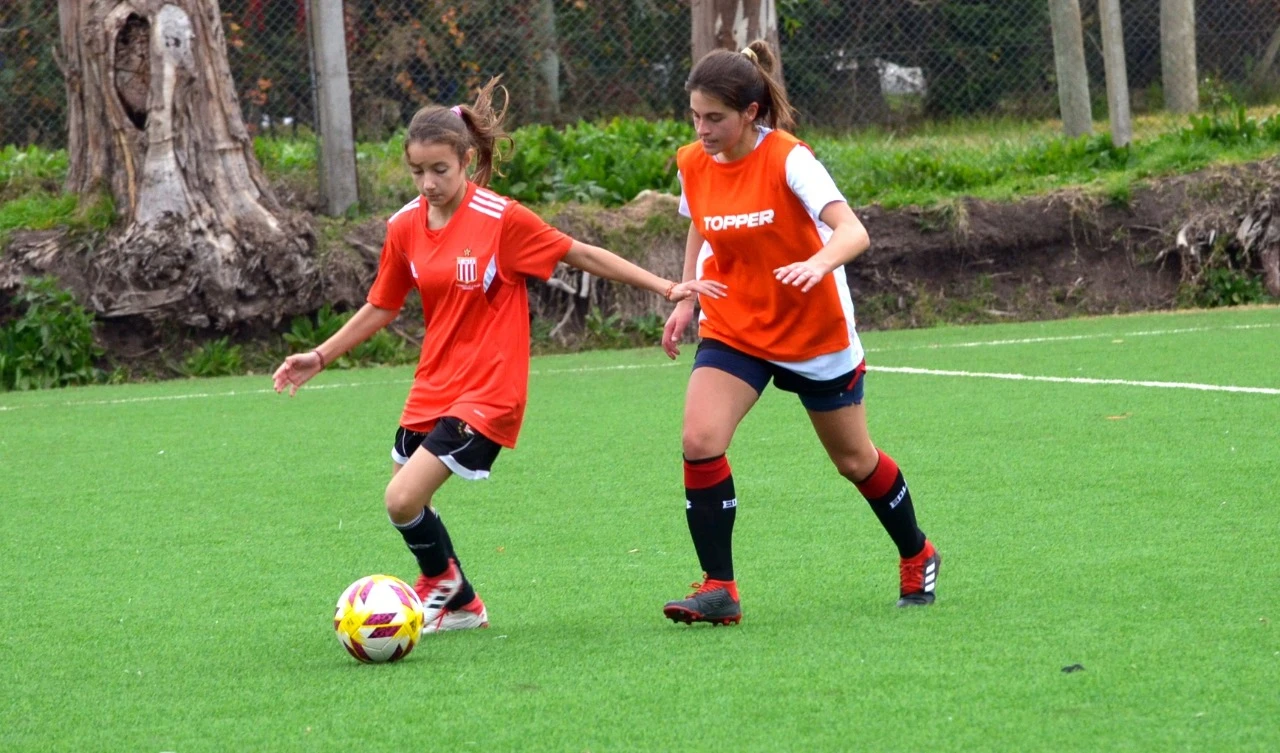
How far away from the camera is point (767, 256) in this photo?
501 centimetres

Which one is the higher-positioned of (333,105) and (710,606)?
(333,105)

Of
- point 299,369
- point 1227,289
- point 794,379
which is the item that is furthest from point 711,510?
point 1227,289

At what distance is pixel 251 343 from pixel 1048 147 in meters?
7.52

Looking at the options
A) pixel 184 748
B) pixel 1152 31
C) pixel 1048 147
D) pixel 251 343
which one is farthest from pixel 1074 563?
pixel 1152 31

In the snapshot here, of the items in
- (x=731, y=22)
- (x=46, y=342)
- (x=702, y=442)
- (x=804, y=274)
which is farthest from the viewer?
(x=731, y=22)

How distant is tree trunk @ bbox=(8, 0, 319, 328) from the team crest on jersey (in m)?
8.70

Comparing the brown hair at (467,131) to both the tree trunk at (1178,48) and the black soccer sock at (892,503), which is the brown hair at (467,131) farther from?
the tree trunk at (1178,48)

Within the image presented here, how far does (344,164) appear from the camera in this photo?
14.6 metres

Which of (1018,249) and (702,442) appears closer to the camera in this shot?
(702,442)

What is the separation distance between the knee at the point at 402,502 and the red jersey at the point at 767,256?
1.03 m

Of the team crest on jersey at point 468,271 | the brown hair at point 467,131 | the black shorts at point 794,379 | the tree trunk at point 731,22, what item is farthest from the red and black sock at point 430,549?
the tree trunk at point 731,22

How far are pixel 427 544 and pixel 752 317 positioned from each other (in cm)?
122

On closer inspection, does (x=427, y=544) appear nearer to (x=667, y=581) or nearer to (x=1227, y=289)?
(x=667, y=581)

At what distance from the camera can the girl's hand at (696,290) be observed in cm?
484
